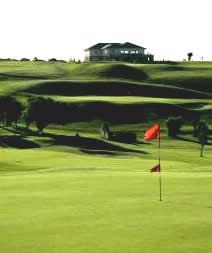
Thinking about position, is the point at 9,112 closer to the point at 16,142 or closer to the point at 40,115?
the point at 40,115

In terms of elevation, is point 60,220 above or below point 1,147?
above

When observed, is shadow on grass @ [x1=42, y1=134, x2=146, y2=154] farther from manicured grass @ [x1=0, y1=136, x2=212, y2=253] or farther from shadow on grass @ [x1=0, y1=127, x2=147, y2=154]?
manicured grass @ [x1=0, y1=136, x2=212, y2=253]

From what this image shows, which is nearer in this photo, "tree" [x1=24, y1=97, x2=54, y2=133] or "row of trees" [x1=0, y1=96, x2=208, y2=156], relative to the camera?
"tree" [x1=24, y1=97, x2=54, y2=133]

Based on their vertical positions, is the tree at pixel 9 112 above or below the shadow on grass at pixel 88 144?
above

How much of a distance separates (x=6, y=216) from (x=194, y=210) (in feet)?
31.2

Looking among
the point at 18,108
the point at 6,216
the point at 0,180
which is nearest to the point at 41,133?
the point at 18,108

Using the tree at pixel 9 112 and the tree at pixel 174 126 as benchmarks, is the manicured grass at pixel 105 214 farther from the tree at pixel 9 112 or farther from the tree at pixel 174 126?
the tree at pixel 9 112

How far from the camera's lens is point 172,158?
101375 mm

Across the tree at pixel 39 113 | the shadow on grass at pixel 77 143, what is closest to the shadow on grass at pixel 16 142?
the shadow on grass at pixel 77 143

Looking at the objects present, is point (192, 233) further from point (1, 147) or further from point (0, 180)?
point (1, 147)

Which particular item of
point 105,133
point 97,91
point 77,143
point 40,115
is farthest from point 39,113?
point 97,91

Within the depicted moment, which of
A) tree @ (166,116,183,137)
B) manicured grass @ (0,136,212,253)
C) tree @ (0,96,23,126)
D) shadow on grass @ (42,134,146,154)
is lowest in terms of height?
shadow on grass @ (42,134,146,154)

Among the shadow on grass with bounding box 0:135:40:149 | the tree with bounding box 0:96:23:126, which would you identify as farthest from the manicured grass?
the tree with bounding box 0:96:23:126

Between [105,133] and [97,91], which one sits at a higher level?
[97,91]
